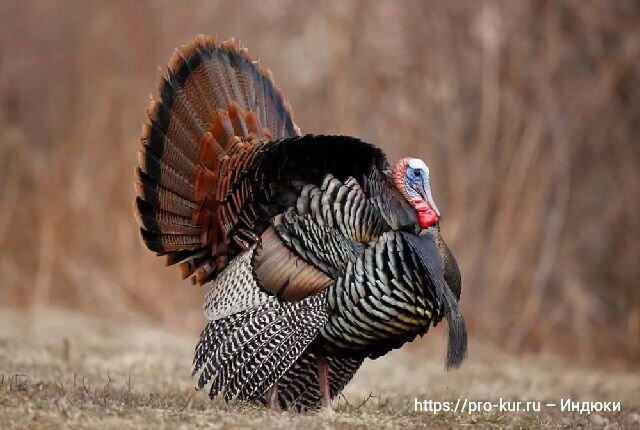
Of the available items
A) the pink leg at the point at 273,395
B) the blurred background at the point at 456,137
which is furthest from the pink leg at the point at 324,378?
the blurred background at the point at 456,137

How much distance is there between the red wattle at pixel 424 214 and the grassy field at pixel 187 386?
99 centimetres

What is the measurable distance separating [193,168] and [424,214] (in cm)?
142

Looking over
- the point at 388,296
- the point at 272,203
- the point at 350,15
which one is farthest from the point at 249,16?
the point at 388,296

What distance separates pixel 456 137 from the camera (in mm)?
12102

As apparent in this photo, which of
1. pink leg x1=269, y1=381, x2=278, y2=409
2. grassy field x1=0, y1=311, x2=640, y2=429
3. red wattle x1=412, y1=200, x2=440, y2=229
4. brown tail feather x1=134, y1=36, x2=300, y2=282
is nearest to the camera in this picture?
grassy field x1=0, y1=311, x2=640, y2=429

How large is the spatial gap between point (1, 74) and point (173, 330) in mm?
3906

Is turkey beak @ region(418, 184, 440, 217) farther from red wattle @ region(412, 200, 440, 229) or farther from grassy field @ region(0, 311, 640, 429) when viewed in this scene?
grassy field @ region(0, 311, 640, 429)

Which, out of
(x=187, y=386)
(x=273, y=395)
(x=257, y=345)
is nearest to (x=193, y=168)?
(x=257, y=345)

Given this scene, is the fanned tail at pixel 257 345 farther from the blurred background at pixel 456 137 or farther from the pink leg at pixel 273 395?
the blurred background at pixel 456 137

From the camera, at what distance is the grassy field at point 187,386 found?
5.02m

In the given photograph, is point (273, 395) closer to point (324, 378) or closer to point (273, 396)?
point (273, 396)

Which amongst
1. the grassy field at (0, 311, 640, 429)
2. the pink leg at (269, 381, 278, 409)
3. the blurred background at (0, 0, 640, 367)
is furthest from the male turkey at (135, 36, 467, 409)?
the blurred background at (0, 0, 640, 367)

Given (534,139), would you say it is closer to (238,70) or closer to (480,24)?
(480,24)

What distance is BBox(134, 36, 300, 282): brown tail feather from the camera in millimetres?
6344
